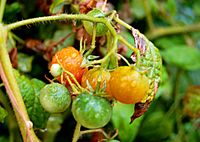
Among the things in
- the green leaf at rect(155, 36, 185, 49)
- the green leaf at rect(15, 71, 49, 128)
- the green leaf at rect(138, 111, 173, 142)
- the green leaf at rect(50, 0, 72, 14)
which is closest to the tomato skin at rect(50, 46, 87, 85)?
the green leaf at rect(15, 71, 49, 128)

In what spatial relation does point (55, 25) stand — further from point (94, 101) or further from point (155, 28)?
point (94, 101)

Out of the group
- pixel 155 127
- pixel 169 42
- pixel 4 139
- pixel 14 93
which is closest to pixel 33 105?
pixel 14 93

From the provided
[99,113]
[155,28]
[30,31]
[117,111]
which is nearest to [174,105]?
[155,28]

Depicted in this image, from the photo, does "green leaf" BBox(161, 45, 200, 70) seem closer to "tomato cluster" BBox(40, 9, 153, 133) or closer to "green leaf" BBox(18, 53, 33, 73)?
"green leaf" BBox(18, 53, 33, 73)

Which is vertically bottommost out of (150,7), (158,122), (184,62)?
(158,122)

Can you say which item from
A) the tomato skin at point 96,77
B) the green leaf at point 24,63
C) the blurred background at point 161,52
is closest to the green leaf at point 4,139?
the blurred background at point 161,52

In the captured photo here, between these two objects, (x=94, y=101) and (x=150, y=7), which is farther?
(x=150, y=7)

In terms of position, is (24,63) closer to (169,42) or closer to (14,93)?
(14,93)
